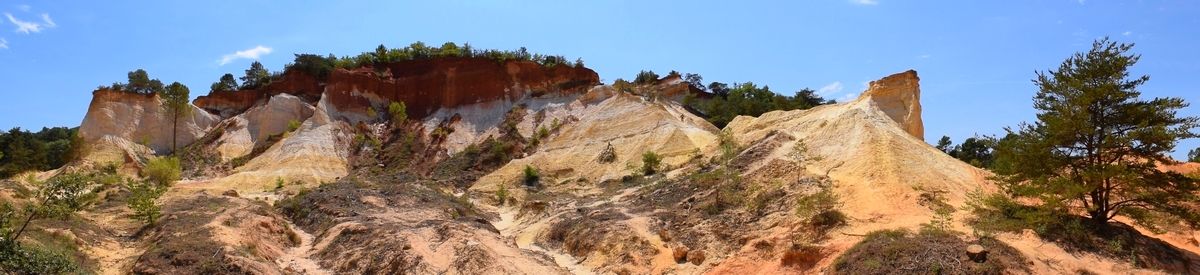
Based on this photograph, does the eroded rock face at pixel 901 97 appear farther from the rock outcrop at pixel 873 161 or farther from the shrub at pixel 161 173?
the shrub at pixel 161 173

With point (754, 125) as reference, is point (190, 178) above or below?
below

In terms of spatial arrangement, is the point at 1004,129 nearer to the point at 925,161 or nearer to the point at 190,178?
the point at 925,161

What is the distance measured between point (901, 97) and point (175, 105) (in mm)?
42808

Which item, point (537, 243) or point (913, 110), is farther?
point (913, 110)

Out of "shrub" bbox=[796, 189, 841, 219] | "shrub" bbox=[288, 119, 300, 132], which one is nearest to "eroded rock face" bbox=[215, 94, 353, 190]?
"shrub" bbox=[288, 119, 300, 132]

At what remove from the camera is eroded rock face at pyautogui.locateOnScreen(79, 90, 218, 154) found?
4692cm

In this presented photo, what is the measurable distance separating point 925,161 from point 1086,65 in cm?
581

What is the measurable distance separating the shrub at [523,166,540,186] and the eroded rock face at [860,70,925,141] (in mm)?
16342

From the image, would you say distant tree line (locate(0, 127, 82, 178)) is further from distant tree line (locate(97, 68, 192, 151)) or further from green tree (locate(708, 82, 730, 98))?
green tree (locate(708, 82, 730, 98))

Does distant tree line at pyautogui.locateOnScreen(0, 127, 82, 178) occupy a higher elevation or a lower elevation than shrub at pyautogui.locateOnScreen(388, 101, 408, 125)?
lower

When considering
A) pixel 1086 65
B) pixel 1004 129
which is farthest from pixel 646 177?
pixel 1086 65

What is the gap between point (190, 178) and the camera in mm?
43688

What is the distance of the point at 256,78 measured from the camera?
58.7 m

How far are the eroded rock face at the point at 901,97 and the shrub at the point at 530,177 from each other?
16342mm
